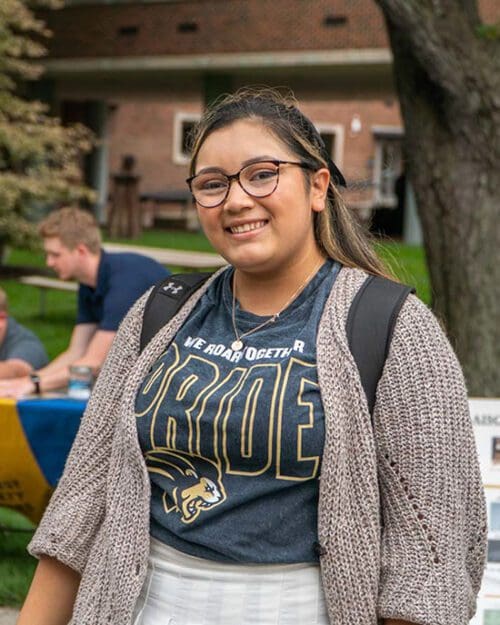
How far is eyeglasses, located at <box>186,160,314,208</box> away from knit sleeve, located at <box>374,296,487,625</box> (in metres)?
0.33

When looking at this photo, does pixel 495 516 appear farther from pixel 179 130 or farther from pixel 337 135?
pixel 179 130

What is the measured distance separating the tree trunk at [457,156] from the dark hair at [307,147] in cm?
347

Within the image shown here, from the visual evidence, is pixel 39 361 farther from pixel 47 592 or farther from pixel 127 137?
pixel 127 137

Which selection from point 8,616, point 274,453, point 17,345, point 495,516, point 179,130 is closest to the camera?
point 274,453

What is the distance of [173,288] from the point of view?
219 cm

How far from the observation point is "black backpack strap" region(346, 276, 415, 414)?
6.23 ft

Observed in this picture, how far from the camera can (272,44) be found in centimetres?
2383

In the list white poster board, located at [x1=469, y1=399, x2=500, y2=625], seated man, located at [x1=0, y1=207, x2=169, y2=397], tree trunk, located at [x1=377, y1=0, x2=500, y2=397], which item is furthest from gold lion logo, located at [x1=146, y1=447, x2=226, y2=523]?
tree trunk, located at [x1=377, y1=0, x2=500, y2=397]

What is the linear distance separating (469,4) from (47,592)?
4.35 metres

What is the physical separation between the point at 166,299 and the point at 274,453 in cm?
43

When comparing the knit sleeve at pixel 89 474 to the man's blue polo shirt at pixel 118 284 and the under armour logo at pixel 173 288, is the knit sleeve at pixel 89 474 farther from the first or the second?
the man's blue polo shirt at pixel 118 284

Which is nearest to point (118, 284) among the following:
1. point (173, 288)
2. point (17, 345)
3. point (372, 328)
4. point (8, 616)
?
point (17, 345)

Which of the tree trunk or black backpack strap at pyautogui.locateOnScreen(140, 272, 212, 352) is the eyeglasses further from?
the tree trunk

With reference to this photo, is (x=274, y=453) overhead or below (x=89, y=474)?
overhead
